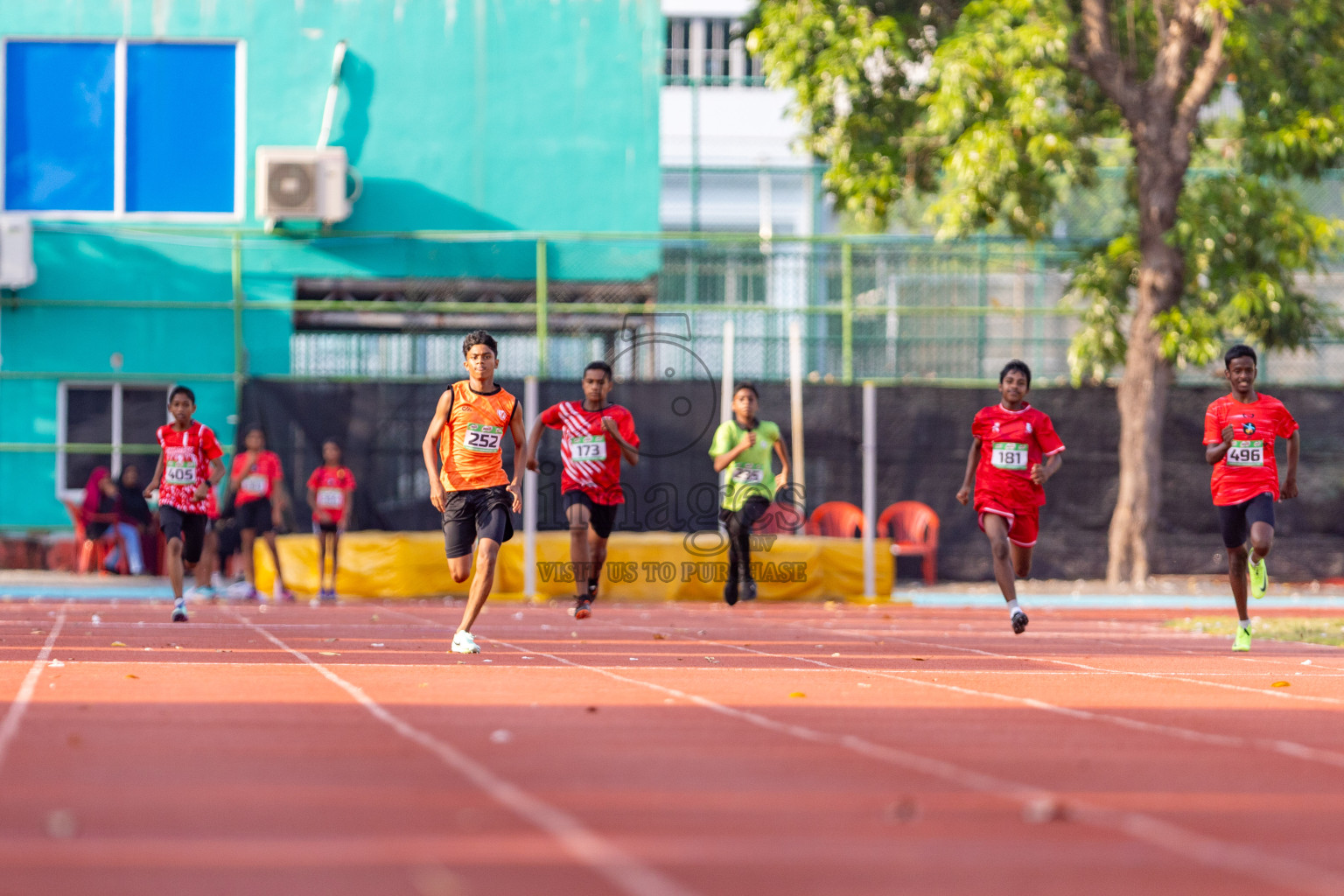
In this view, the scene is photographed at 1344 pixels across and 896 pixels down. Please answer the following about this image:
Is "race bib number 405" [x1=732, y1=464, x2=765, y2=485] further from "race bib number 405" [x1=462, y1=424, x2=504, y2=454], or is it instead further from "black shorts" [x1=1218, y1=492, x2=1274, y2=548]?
"race bib number 405" [x1=462, y1=424, x2=504, y2=454]

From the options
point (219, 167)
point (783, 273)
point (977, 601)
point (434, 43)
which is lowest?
point (977, 601)

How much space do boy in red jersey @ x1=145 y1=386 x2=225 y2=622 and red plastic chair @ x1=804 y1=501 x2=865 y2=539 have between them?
882cm

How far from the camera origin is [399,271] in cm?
2519

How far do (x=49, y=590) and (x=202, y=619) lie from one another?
6532 millimetres

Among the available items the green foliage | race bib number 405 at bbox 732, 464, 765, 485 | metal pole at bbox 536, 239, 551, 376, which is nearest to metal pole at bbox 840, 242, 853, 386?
the green foliage

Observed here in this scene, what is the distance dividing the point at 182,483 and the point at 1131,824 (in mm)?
10639

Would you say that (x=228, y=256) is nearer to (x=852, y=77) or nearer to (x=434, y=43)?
(x=434, y=43)

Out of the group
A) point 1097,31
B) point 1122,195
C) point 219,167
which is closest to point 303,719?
point 1097,31

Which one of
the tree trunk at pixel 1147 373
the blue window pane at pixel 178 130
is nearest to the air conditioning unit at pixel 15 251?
the blue window pane at pixel 178 130

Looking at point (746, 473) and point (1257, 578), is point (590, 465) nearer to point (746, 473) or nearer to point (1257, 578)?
point (746, 473)

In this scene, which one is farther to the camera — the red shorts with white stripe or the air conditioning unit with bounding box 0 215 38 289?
the air conditioning unit with bounding box 0 215 38 289

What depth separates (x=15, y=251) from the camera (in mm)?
23781

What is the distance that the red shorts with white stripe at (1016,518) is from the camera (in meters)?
13.0

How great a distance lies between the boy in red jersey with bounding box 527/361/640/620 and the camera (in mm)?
13828
